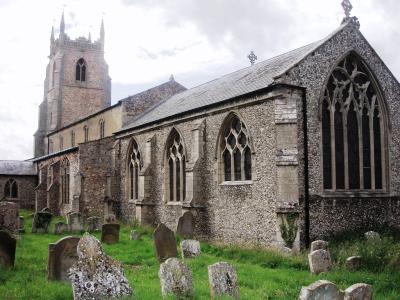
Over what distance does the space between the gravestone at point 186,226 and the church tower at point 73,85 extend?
1250 inches

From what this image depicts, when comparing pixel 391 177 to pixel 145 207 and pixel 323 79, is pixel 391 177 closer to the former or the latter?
pixel 323 79

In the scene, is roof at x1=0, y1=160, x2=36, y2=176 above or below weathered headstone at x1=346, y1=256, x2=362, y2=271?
above

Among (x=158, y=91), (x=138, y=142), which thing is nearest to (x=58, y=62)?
(x=158, y=91)

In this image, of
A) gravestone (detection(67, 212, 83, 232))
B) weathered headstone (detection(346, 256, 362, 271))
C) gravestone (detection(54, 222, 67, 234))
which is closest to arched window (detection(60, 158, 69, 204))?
gravestone (detection(67, 212, 83, 232))

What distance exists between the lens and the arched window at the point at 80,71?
160 ft

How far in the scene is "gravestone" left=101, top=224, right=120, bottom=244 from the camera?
16328 mm

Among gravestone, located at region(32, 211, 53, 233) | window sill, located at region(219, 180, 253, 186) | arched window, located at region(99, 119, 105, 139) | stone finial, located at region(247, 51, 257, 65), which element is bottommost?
gravestone, located at region(32, 211, 53, 233)

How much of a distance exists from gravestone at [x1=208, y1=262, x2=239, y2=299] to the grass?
0.77ft

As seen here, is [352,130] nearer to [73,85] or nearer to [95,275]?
[95,275]

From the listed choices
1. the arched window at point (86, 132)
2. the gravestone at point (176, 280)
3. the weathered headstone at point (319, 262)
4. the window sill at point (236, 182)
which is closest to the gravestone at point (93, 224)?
the window sill at point (236, 182)

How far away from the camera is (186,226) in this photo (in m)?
17.8

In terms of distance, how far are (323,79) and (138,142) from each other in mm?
11298

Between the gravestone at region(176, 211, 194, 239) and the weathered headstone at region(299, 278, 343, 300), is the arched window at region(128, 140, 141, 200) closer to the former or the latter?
the gravestone at region(176, 211, 194, 239)

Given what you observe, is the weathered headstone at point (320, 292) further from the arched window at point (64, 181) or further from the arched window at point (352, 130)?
the arched window at point (64, 181)
